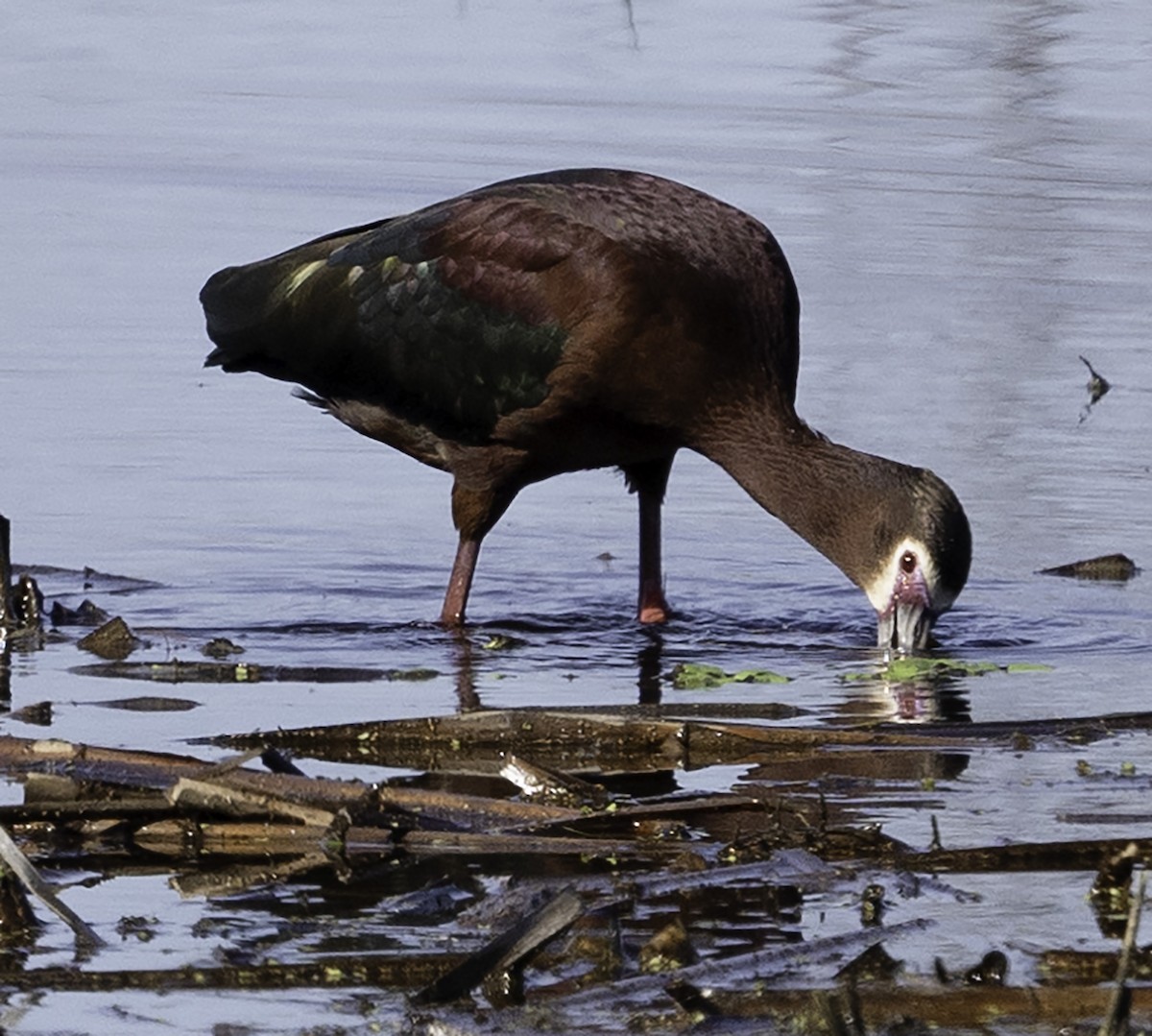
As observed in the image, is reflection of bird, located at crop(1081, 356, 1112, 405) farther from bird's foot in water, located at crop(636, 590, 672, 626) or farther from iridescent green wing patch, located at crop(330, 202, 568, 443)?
iridescent green wing patch, located at crop(330, 202, 568, 443)

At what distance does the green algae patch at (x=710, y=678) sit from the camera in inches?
281

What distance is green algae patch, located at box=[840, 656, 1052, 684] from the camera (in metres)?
7.27

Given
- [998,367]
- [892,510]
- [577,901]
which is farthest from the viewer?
[998,367]

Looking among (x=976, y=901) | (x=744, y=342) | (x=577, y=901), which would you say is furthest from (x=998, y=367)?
(x=577, y=901)

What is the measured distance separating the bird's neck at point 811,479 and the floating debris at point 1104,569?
90 cm

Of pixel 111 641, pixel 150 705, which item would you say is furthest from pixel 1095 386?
pixel 150 705

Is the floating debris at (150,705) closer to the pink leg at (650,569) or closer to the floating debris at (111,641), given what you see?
the floating debris at (111,641)

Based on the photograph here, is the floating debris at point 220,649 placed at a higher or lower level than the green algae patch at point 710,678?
higher

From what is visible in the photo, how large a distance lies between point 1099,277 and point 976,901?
24.3 ft

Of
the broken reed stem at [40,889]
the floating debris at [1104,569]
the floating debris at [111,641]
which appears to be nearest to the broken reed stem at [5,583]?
the floating debris at [111,641]

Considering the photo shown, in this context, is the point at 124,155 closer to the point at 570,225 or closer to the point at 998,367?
the point at 998,367

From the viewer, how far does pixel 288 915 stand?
473 cm

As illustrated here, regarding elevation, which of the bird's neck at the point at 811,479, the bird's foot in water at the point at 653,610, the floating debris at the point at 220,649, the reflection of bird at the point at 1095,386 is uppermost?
the bird's neck at the point at 811,479

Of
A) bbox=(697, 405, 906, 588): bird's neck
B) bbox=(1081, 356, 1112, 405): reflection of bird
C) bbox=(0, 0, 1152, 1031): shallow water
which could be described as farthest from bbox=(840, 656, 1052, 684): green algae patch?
bbox=(1081, 356, 1112, 405): reflection of bird
